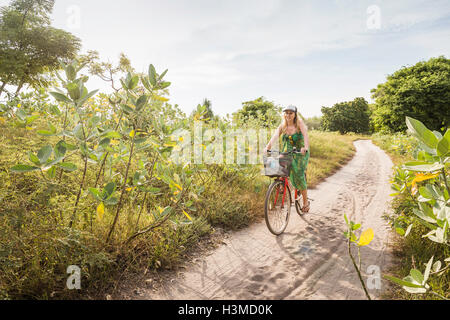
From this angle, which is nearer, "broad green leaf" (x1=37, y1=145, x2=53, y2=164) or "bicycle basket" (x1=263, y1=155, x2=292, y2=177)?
"broad green leaf" (x1=37, y1=145, x2=53, y2=164)

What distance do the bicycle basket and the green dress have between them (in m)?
0.47

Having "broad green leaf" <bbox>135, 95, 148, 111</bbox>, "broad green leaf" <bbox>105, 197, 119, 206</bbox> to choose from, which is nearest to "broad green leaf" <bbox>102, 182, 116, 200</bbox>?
"broad green leaf" <bbox>105, 197, 119, 206</bbox>

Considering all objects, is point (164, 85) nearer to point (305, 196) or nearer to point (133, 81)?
point (133, 81)

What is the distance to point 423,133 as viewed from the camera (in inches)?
40.8

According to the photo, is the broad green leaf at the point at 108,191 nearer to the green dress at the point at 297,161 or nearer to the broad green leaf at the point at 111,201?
the broad green leaf at the point at 111,201

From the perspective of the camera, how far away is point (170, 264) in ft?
8.85

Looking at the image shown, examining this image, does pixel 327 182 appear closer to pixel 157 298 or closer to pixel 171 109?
pixel 171 109

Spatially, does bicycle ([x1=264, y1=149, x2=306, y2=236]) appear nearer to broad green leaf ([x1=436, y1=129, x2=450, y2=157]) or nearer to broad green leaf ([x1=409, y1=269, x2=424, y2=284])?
broad green leaf ([x1=409, y1=269, x2=424, y2=284])

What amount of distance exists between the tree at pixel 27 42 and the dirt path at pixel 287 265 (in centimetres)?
1894

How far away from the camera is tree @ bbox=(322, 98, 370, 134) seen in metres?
42.8

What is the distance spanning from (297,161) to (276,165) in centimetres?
75
